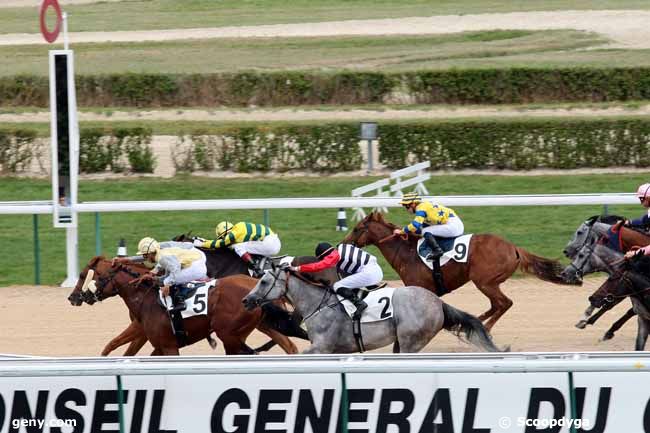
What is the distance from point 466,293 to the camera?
10922mm

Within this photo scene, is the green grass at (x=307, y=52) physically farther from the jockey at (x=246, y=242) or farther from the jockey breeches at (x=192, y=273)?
the jockey breeches at (x=192, y=273)

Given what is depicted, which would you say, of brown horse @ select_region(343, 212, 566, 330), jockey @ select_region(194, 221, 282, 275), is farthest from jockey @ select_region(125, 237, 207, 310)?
brown horse @ select_region(343, 212, 566, 330)

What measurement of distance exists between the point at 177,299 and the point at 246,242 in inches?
48.4

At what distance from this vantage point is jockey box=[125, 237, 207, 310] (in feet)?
26.8

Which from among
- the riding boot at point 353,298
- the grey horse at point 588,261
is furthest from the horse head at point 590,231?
the riding boot at point 353,298

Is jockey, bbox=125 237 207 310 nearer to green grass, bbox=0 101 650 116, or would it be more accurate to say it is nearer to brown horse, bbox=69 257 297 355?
brown horse, bbox=69 257 297 355

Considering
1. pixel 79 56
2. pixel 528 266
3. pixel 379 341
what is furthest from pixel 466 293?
pixel 79 56

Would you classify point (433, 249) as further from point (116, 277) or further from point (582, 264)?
point (116, 277)

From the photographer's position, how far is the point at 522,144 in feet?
51.9

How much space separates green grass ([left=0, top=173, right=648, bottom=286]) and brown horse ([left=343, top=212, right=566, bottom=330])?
1.99m

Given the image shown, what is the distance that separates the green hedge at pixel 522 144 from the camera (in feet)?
51.6

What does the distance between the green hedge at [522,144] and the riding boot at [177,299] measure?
8.02 meters

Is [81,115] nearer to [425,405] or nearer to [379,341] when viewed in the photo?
[379,341]

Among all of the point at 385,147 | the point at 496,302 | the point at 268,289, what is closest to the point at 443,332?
the point at 496,302
